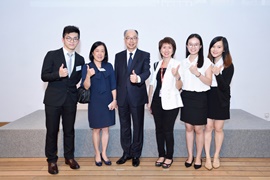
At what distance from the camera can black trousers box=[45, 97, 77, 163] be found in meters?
2.50

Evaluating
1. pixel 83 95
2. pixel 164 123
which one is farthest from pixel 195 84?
pixel 83 95

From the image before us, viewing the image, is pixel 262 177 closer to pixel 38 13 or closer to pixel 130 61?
pixel 130 61

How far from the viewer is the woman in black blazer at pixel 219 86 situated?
249cm

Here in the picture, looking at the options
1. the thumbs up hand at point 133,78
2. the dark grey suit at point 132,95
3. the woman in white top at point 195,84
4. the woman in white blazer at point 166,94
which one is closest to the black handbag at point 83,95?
the dark grey suit at point 132,95

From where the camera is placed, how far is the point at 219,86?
8.22 feet

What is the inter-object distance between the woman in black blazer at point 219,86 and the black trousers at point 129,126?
0.75 metres

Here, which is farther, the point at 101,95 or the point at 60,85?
the point at 101,95

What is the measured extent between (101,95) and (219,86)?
1236 millimetres

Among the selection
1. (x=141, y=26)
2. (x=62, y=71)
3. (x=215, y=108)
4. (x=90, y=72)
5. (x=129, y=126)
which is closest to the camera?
(x=62, y=71)

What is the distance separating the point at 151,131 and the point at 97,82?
38.0 inches

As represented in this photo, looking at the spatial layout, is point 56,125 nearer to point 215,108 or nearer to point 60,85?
point 60,85

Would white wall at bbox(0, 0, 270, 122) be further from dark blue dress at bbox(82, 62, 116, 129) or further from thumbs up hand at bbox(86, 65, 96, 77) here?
thumbs up hand at bbox(86, 65, 96, 77)

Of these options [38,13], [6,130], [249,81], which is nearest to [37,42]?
[38,13]

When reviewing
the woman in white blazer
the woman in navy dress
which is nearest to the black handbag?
the woman in navy dress
